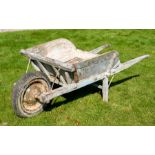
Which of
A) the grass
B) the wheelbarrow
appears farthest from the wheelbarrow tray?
the grass

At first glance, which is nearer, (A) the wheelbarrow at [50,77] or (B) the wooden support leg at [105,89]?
(A) the wheelbarrow at [50,77]

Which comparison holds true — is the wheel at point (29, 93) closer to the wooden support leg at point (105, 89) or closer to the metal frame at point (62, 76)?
the metal frame at point (62, 76)

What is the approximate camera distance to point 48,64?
6332mm

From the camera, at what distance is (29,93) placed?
20.1ft

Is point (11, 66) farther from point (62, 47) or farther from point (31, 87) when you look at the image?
point (31, 87)

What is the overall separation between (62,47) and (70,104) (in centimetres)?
121

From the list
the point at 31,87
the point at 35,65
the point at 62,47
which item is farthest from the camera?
the point at 62,47

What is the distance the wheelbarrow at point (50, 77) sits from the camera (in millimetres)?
5938

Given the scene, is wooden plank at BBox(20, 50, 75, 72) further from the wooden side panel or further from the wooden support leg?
the wooden support leg

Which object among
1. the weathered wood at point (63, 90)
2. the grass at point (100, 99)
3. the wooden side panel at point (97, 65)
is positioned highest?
the wooden side panel at point (97, 65)

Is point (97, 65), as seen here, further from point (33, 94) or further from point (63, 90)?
point (33, 94)

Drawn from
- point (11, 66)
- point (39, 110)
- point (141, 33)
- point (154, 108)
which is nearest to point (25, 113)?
point (39, 110)

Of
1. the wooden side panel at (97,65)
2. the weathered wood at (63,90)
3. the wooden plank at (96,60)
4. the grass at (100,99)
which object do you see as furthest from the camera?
the grass at (100,99)

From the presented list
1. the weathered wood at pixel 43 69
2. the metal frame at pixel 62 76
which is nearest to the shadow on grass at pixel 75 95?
the metal frame at pixel 62 76
